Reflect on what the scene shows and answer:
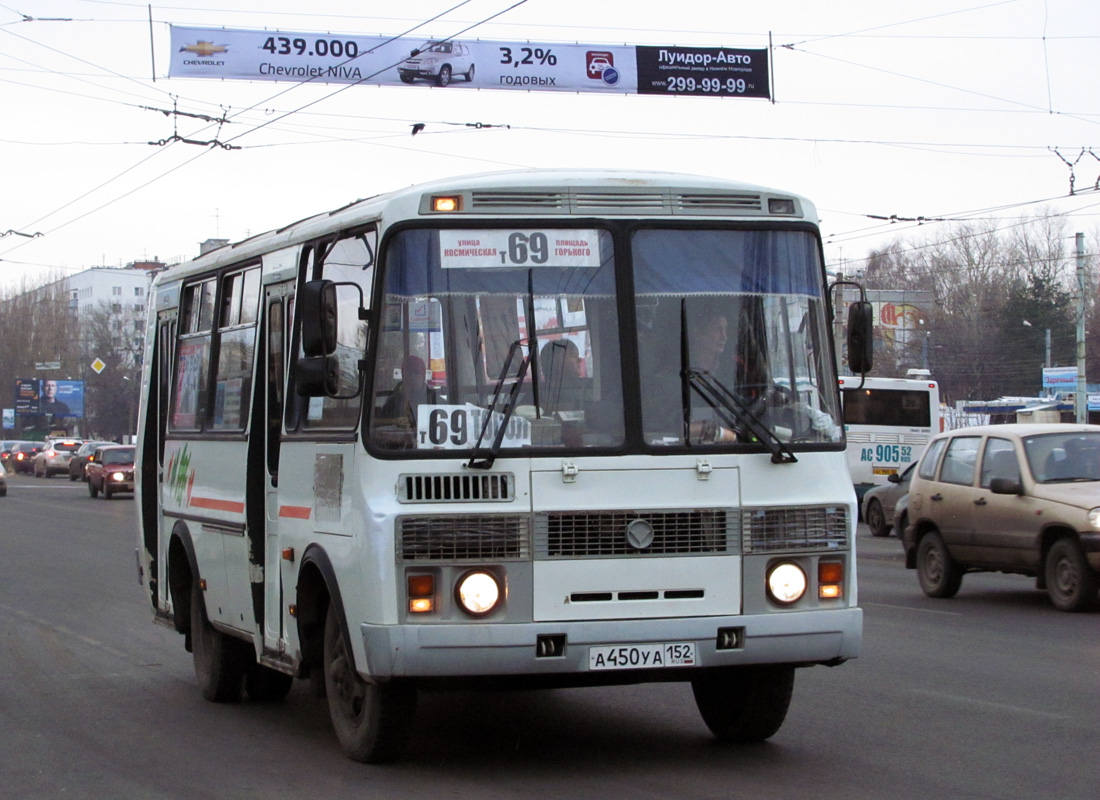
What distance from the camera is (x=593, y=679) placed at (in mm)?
6848

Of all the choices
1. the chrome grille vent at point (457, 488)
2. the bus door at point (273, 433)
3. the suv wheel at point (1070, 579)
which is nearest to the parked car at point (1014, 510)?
the suv wheel at point (1070, 579)

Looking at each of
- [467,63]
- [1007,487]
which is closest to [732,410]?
[1007,487]

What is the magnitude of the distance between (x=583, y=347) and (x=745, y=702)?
6.83 feet

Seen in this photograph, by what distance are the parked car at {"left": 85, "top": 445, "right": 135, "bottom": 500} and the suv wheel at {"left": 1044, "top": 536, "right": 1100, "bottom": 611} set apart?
112 feet

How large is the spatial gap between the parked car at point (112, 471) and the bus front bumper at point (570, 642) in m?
39.4

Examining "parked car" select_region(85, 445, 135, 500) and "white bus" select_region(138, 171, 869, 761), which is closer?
"white bus" select_region(138, 171, 869, 761)

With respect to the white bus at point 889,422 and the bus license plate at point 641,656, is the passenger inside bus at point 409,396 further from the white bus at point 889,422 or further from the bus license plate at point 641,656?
the white bus at point 889,422

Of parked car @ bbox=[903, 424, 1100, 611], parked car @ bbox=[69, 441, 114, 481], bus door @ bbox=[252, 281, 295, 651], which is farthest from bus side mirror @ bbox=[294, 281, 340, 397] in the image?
parked car @ bbox=[69, 441, 114, 481]

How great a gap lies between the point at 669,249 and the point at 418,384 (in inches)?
51.5

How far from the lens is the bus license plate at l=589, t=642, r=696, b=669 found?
22.0 feet

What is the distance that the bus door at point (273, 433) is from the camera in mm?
8242

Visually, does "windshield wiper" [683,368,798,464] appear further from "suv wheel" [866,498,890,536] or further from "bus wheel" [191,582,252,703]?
"suv wheel" [866,498,890,536]

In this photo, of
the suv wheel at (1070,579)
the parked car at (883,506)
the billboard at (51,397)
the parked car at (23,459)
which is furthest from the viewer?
the billboard at (51,397)

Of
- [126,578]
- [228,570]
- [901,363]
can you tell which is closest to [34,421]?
[901,363]
